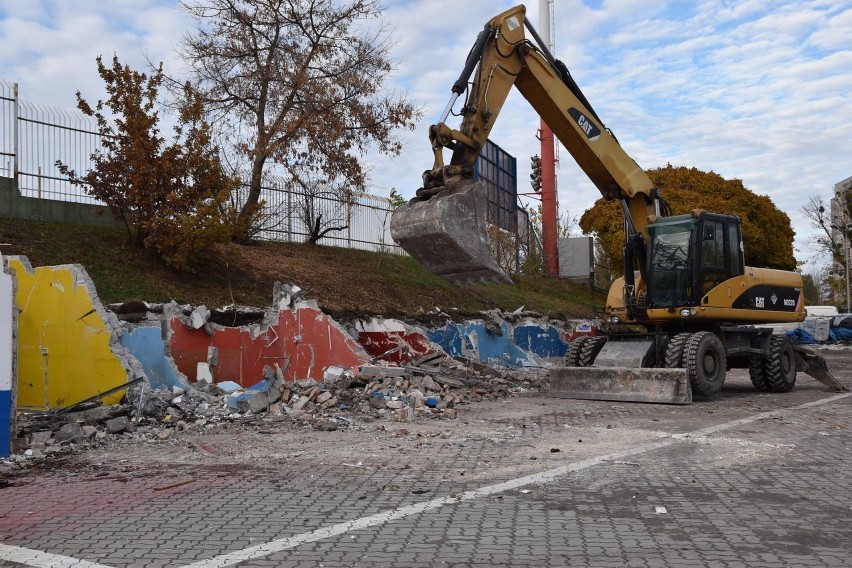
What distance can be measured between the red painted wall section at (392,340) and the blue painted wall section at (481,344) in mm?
799

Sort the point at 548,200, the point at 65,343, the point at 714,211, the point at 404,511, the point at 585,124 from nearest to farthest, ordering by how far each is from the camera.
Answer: the point at 404,511
the point at 65,343
the point at 585,124
the point at 548,200
the point at 714,211

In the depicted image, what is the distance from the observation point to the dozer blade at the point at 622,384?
1321 cm

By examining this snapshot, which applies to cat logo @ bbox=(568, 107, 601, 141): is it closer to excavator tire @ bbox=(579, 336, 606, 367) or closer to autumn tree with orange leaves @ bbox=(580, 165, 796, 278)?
excavator tire @ bbox=(579, 336, 606, 367)

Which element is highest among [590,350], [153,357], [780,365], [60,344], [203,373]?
[60,344]

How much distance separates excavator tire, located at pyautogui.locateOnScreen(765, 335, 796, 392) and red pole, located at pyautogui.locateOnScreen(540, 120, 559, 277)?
56.4 feet

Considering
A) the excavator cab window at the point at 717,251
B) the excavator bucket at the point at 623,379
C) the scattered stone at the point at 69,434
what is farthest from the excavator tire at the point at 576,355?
the scattered stone at the point at 69,434

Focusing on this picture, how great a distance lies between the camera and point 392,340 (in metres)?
17.3

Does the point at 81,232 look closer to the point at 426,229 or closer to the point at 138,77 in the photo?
the point at 138,77

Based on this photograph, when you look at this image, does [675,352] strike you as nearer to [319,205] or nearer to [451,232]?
[451,232]

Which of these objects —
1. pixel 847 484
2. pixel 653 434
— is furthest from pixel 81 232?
pixel 847 484

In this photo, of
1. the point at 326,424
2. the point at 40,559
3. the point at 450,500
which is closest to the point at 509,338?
the point at 326,424

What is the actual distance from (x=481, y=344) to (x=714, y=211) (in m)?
17.8

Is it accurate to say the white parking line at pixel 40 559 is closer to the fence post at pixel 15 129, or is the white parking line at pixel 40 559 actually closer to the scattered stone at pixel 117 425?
the scattered stone at pixel 117 425

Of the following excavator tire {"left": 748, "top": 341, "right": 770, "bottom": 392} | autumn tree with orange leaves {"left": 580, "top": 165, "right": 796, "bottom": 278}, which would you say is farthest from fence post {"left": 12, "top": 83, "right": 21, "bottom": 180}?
autumn tree with orange leaves {"left": 580, "top": 165, "right": 796, "bottom": 278}
